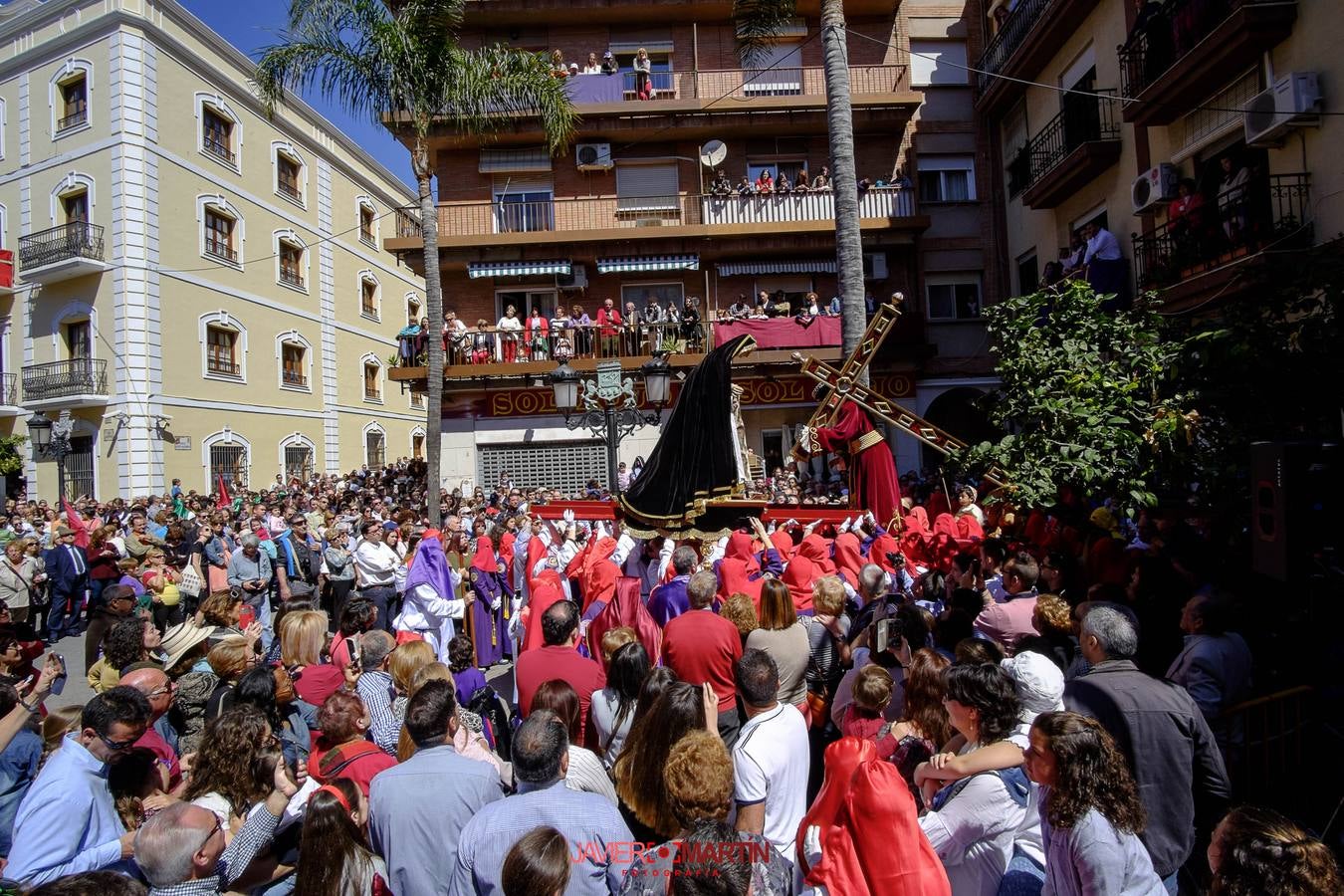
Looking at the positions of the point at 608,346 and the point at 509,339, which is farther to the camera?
the point at 509,339

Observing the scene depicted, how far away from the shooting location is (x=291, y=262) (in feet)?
91.3

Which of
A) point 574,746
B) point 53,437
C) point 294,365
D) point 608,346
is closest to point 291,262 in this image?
point 294,365

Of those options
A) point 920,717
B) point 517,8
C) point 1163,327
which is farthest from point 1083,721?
point 517,8

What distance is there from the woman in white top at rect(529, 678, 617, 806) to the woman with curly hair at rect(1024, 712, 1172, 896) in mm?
1621

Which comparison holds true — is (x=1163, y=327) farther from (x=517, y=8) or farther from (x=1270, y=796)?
(x=517, y=8)

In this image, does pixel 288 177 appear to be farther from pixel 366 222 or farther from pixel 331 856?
pixel 331 856

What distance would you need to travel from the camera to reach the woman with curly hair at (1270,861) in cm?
198

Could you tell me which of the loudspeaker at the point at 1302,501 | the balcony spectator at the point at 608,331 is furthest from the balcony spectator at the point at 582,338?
the loudspeaker at the point at 1302,501

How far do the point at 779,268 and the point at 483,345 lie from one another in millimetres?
7496

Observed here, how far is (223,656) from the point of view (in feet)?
14.2

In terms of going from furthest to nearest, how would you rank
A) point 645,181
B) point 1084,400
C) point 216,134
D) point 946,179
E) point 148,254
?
point 216,134 → point 148,254 → point 645,181 → point 946,179 → point 1084,400

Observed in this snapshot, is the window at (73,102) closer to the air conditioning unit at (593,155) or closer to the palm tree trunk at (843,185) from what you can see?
the air conditioning unit at (593,155)

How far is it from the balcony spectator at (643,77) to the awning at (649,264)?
4.22 metres

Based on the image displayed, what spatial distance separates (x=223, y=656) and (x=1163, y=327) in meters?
7.43
